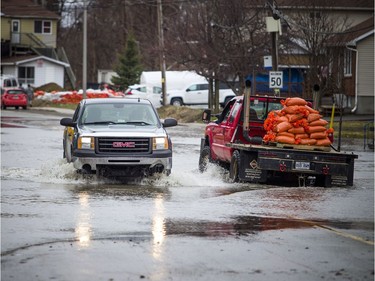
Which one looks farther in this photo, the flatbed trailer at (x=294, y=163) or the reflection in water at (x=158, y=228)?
the flatbed trailer at (x=294, y=163)

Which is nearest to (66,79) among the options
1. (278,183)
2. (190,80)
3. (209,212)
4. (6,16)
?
(6,16)

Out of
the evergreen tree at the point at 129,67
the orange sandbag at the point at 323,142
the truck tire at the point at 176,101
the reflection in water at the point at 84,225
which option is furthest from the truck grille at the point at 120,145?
the evergreen tree at the point at 129,67

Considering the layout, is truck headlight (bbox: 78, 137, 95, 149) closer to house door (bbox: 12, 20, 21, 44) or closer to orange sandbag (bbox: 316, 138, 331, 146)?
orange sandbag (bbox: 316, 138, 331, 146)

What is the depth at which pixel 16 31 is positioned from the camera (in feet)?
286

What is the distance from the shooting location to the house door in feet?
284

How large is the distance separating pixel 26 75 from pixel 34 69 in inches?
37.5

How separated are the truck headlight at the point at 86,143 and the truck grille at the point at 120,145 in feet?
0.44

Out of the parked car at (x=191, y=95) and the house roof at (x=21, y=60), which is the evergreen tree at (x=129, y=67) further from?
the parked car at (x=191, y=95)

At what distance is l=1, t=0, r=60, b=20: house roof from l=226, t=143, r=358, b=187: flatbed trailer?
6995cm

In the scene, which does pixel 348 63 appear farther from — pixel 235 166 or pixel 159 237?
pixel 159 237

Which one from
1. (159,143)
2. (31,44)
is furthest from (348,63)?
(31,44)

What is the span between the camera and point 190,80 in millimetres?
65375

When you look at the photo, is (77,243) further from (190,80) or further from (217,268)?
(190,80)

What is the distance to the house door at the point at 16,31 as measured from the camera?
8661 centimetres
